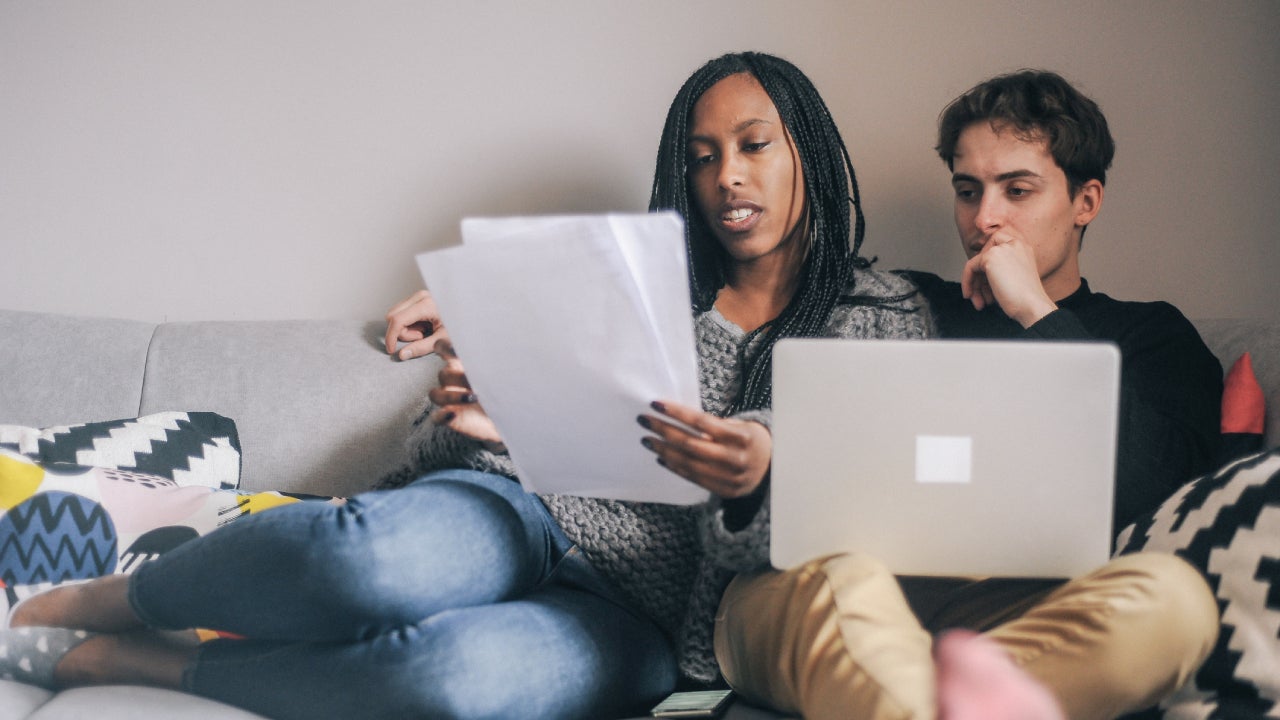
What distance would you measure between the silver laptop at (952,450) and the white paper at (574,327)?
0.13 metres

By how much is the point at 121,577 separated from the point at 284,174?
0.85 meters

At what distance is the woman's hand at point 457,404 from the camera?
1.05m

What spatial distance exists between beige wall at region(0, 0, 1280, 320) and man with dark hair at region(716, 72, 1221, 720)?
0.29 m

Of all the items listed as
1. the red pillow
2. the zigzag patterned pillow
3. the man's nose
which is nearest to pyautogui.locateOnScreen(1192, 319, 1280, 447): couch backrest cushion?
the red pillow

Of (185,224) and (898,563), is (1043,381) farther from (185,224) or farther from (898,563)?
(185,224)

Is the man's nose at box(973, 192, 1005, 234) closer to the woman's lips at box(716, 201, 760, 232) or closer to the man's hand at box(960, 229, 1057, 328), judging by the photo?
the man's hand at box(960, 229, 1057, 328)

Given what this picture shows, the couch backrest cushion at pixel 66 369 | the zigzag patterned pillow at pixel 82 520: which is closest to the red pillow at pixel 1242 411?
the zigzag patterned pillow at pixel 82 520

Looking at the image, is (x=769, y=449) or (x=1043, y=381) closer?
(x=1043, y=381)

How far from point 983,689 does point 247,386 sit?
122cm

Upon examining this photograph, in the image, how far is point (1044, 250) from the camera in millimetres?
1356

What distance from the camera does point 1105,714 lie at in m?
0.77

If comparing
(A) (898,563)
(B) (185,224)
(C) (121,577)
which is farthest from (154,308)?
(A) (898,563)

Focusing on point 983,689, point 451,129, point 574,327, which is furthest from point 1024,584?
point 451,129

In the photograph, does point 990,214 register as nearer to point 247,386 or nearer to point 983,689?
point 983,689
